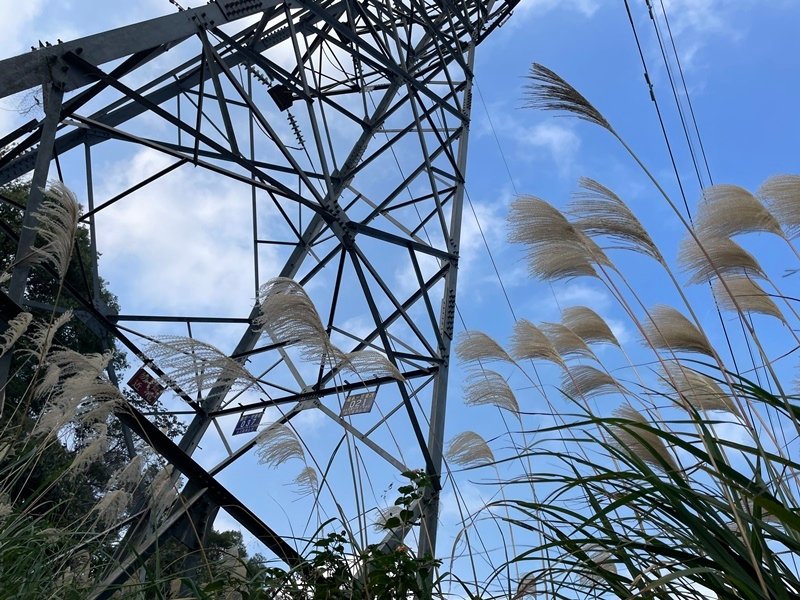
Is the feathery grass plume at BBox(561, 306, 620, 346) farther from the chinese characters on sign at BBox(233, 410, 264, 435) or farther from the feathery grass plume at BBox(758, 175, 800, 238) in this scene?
the chinese characters on sign at BBox(233, 410, 264, 435)

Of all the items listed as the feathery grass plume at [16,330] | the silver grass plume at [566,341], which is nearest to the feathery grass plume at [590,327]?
the silver grass plume at [566,341]

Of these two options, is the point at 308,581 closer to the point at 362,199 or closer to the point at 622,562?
the point at 622,562

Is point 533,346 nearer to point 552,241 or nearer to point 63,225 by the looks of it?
point 552,241

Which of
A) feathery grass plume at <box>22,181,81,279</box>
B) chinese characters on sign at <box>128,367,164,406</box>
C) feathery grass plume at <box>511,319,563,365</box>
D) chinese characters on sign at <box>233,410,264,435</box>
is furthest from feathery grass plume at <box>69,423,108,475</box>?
chinese characters on sign at <box>233,410,264,435</box>

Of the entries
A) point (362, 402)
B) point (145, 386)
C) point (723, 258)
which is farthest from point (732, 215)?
point (145, 386)

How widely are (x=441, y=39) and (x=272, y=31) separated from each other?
1.81 m

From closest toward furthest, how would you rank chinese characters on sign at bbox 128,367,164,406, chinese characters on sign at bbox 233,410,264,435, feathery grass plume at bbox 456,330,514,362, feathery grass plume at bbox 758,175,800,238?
feathery grass plume at bbox 758,175,800,238, feathery grass plume at bbox 456,330,514,362, chinese characters on sign at bbox 128,367,164,406, chinese characters on sign at bbox 233,410,264,435

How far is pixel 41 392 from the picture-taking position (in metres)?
2.94

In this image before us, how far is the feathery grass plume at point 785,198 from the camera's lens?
2.45 m

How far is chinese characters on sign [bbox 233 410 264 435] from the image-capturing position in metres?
6.86

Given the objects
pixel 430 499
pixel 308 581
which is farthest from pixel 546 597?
pixel 430 499

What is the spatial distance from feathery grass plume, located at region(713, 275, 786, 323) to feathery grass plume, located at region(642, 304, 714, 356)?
0.17m

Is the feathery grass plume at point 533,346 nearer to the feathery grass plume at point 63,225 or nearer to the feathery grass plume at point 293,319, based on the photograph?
the feathery grass plume at point 293,319

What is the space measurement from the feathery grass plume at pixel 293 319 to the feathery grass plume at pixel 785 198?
4.48 feet
